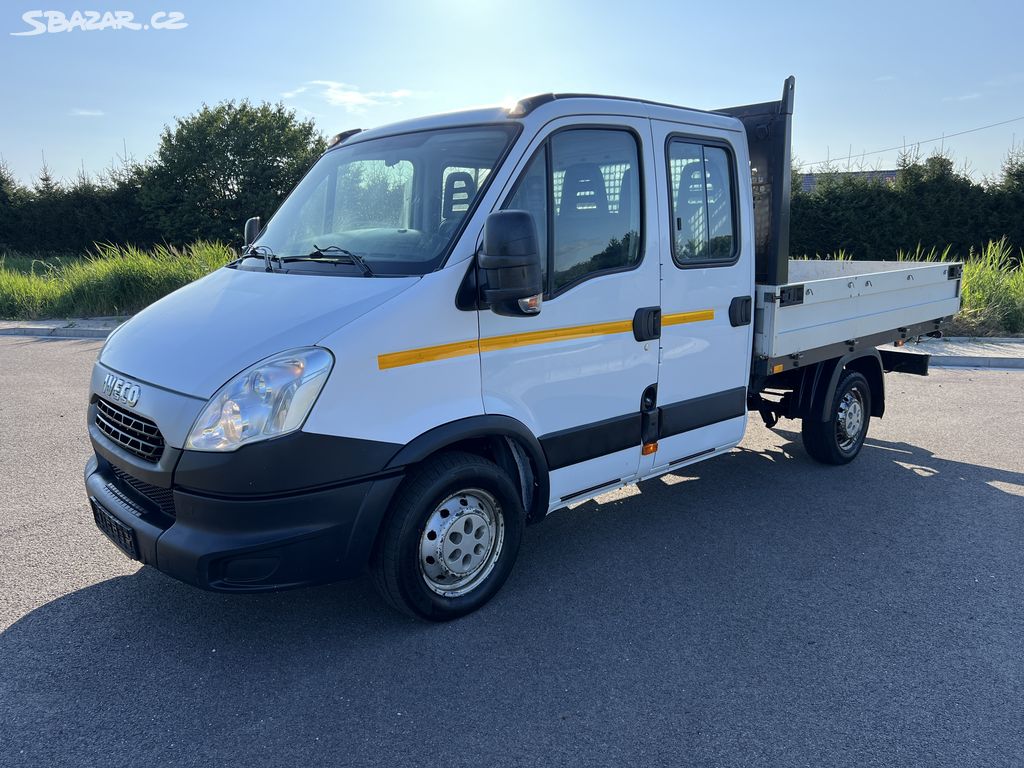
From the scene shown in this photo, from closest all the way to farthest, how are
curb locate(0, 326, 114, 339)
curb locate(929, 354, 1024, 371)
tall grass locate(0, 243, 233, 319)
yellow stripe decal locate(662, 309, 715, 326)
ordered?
yellow stripe decal locate(662, 309, 715, 326) < curb locate(929, 354, 1024, 371) < curb locate(0, 326, 114, 339) < tall grass locate(0, 243, 233, 319)

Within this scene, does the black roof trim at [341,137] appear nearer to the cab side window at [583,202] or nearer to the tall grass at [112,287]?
the cab side window at [583,202]

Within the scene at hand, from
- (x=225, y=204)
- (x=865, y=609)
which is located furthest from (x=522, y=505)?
(x=225, y=204)

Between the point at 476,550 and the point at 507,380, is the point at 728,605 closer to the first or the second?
the point at 476,550

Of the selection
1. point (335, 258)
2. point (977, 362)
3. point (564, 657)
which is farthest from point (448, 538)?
point (977, 362)

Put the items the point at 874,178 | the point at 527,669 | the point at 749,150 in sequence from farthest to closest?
the point at 874,178, the point at 749,150, the point at 527,669

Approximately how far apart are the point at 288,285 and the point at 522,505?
1.53 meters

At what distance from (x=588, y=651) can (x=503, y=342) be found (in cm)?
143

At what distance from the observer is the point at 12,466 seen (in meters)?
5.67

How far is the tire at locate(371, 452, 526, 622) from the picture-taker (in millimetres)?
3342

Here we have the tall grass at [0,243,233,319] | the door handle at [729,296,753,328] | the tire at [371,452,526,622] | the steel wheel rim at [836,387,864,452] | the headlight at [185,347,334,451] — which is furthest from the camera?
the tall grass at [0,243,233,319]

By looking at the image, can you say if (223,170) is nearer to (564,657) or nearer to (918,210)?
(918,210)

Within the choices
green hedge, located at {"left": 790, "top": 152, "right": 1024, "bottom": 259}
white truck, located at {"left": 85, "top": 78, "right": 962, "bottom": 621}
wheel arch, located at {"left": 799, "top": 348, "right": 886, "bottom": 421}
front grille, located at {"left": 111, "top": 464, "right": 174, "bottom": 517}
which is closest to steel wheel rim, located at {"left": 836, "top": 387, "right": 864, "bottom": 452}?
wheel arch, located at {"left": 799, "top": 348, "right": 886, "bottom": 421}

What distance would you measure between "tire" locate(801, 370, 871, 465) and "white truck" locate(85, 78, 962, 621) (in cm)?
95

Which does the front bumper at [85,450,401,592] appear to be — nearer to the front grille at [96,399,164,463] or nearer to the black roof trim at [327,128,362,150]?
the front grille at [96,399,164,463]
